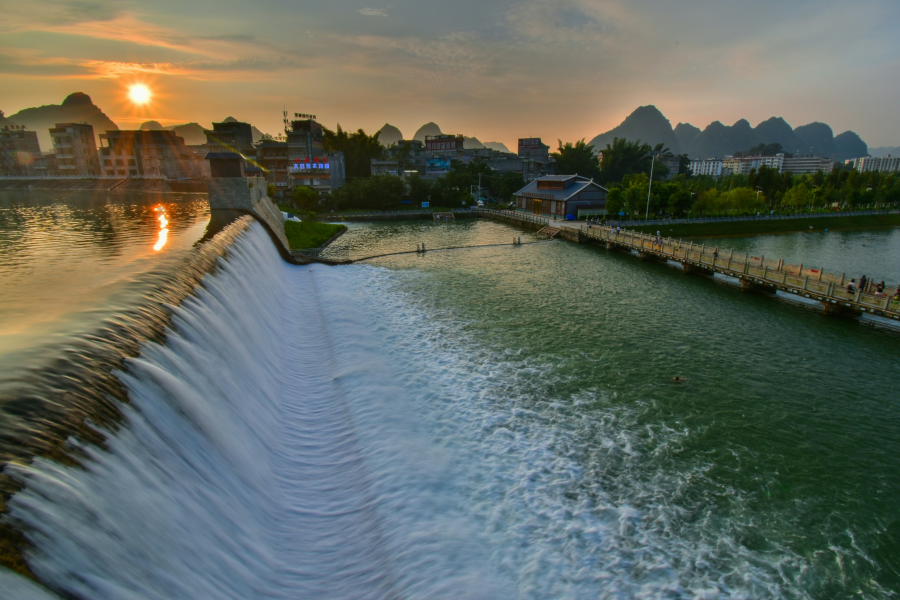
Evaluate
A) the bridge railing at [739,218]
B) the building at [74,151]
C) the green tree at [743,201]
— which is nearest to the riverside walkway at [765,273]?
the bridge railing at [739,218]

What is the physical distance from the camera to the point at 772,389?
1497 centimetres

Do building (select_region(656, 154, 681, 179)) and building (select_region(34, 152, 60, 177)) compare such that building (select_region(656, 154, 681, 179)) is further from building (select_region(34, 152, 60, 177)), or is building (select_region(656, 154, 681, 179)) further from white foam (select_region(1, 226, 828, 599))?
white foam (select_region(1, 226, 828, 599))

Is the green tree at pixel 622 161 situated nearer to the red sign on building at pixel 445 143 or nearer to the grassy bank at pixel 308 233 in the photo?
the red sign on building at pixel 445 143

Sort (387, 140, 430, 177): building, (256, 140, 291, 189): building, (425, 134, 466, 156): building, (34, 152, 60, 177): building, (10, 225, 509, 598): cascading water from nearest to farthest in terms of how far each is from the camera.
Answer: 1. (10, 225, 509, 598): cascading water
2. (34, 152, 60, 177): building
3. (256, 140, 291, 189): building
4. (387, 140, 430, 177): building
5. (425, 134, 466, 156): building

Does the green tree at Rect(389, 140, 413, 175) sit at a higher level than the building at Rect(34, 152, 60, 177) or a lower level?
higher

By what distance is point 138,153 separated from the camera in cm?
6731

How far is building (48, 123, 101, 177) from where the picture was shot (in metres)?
69.7

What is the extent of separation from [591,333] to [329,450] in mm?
12940

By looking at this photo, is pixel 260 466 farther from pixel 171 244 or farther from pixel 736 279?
pixel 736 279

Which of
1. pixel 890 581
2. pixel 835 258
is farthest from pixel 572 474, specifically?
pixel 835 258

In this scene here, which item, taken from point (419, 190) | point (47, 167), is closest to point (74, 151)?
point (47, 167)

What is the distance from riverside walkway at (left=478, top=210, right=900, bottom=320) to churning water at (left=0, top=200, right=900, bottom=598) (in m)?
3.06

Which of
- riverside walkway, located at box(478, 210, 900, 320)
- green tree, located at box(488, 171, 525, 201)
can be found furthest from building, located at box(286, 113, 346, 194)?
riverside walkway, located at box(478, 210, 900, 320)

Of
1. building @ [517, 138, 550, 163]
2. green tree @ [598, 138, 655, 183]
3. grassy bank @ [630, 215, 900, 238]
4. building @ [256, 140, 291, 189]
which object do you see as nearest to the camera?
grassy bank @ [630, 215, 900, 238]
